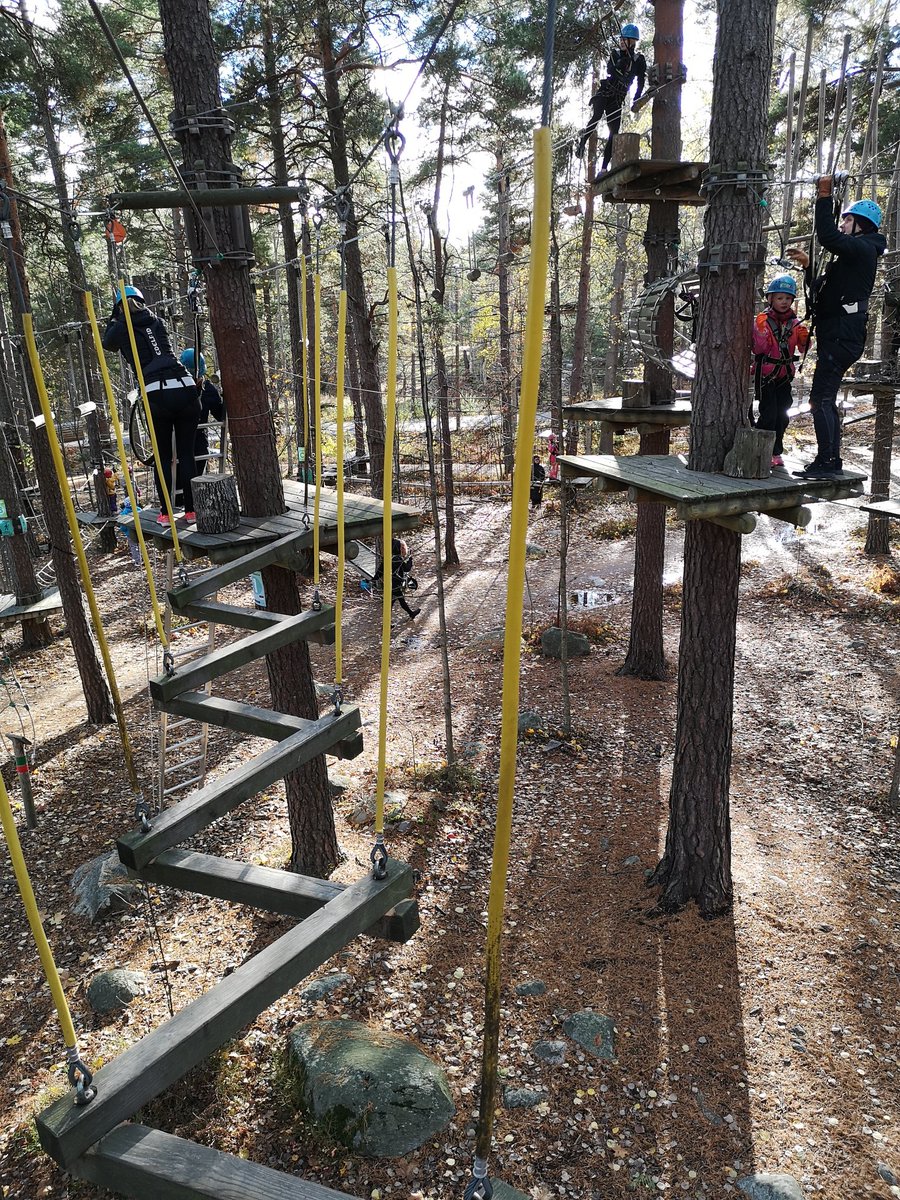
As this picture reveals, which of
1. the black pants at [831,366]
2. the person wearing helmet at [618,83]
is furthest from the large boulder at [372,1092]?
the person wearing helmet at [618,83]

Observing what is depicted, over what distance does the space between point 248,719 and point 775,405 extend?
13.9 feet

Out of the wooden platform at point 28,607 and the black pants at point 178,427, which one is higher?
the black pants at point 178,427

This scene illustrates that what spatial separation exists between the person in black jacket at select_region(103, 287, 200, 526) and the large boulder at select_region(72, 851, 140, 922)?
2830 millimetres

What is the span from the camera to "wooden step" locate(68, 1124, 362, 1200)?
1825mm

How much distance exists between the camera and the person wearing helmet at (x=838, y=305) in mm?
4492

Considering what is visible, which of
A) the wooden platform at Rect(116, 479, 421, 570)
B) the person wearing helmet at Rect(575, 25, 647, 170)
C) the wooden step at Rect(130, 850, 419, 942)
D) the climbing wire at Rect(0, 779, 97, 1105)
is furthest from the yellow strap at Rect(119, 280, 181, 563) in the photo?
the person wearing helmet at Rect(575, 25, 647, 170)

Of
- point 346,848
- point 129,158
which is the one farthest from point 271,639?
point 129,158

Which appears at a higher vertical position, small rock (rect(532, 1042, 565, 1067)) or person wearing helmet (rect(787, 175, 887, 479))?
person wearing helmet (rect(787, 175, 887, 479))

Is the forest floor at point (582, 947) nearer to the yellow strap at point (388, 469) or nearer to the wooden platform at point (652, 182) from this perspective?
the yellow strap at point (388, 469)

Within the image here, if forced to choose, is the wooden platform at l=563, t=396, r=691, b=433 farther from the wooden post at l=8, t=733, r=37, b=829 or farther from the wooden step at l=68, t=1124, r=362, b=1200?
the wooden step at l=68, t=1124, r=362, b=1200

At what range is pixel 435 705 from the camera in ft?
28.8

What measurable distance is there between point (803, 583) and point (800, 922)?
7.23 m

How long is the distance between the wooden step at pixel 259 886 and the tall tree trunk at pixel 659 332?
6228 millimetres

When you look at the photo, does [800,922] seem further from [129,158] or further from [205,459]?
[129,158]
